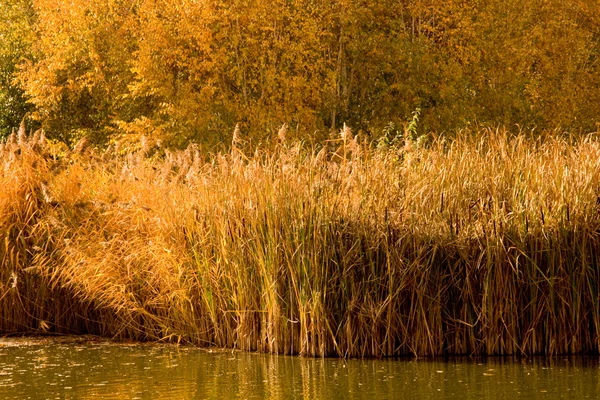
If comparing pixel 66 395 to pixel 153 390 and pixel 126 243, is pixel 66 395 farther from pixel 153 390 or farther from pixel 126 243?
pixel 126 243

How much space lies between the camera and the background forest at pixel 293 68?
2556 centimetres

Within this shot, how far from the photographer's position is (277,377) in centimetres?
857

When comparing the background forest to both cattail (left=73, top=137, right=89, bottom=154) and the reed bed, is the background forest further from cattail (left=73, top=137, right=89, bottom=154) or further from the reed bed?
the reed bed

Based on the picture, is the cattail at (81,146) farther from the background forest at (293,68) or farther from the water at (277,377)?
the background forest at (293,68)

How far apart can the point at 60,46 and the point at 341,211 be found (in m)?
21.3

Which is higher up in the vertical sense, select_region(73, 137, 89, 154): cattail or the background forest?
the background forest

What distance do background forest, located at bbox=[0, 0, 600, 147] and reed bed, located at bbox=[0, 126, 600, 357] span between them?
508 inches

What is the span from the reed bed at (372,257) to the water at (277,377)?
29 cm

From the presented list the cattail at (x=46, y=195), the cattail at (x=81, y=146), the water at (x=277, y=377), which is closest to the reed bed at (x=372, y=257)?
the water at (x=277, y=377)

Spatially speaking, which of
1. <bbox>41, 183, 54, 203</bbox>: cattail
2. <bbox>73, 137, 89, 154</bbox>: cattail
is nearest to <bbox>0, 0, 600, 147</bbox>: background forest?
<bbox>73, 137, 89, 154</bbox>: cattail

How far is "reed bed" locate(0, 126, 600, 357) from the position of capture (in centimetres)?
920

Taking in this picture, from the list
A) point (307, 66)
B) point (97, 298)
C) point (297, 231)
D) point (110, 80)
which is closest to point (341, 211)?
point (297, 231)

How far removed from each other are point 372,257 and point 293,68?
18676mm

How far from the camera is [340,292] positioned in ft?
30.6
